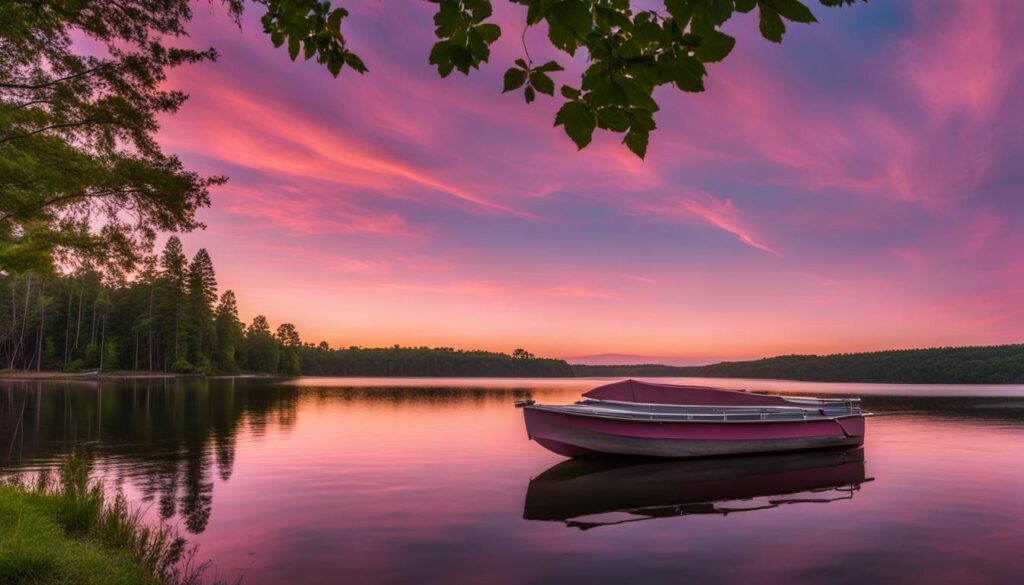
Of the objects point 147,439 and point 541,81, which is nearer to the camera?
point 541,81

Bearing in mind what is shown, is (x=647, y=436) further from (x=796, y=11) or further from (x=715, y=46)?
(x=796, y=11)

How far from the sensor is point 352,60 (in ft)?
14.4

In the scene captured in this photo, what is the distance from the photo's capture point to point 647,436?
2203cm

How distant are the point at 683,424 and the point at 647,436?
4.86 feet

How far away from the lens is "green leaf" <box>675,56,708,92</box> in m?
2.89

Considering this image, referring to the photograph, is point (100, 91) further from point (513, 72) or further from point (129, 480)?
point (513, 72)

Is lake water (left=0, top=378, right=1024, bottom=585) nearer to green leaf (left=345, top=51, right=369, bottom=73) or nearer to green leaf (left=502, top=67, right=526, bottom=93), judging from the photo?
green leaf (left=345, top=51, right=369, bottom=73)

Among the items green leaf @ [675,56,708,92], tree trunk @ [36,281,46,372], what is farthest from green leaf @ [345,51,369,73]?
tree trunk @ [36,281,46,372]

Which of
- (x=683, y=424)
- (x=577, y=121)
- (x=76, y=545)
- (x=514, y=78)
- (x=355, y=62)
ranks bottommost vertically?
(x=683, y=424)

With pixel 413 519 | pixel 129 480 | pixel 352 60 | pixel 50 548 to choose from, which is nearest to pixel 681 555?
pixel 413 519

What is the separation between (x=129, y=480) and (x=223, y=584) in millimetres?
11146

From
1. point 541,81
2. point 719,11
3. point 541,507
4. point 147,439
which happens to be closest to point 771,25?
point 719,11

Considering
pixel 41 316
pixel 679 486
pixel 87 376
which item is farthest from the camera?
pixel 41 316

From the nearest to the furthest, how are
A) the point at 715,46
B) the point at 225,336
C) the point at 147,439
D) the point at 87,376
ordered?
the point at 715,46
the point at 147,439
the point at 87,376
the point at 225,336
